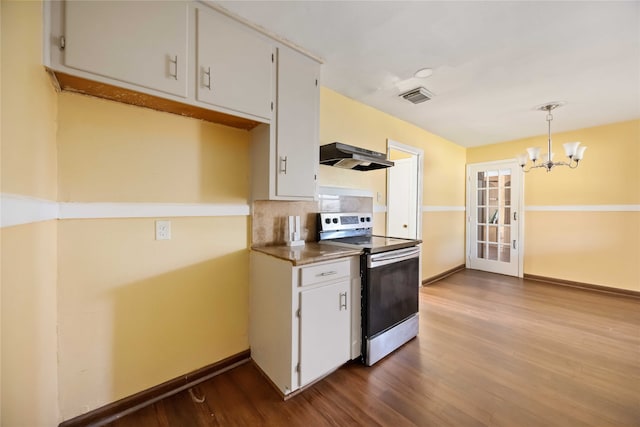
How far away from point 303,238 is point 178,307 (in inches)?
42.9

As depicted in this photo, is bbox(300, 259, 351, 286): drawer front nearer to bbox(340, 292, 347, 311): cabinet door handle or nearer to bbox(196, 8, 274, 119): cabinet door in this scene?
bbox(340, 292, 347, 311): cabinet door handle

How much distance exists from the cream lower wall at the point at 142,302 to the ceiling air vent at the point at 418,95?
2.04 metres

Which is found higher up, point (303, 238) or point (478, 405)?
point (303, 238)

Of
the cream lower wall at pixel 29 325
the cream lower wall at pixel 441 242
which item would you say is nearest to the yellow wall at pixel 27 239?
the cream lower wall at pixel 29 325

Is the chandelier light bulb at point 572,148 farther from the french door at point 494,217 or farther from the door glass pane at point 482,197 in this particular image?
the door glass pane at point 482,197

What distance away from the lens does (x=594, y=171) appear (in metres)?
3.71

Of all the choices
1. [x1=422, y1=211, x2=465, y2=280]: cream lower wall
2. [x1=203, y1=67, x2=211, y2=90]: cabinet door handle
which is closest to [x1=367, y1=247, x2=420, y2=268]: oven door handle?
[x1=203, y1=67, x2=211, y2=90]: cabinet door handle

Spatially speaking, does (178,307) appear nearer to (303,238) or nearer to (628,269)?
(303,238)

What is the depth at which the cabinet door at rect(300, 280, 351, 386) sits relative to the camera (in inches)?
63.2

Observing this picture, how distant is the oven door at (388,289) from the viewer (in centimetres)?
191

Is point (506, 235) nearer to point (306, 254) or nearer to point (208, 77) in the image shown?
point (306, 254)

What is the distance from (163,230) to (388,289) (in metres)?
1.66

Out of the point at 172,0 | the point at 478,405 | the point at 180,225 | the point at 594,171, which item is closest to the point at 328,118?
the point at 172,0

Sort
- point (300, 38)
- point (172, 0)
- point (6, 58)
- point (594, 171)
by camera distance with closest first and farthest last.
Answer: point (6, 58) < point (172, 0) < point (300, 38) < point (594, 171)
